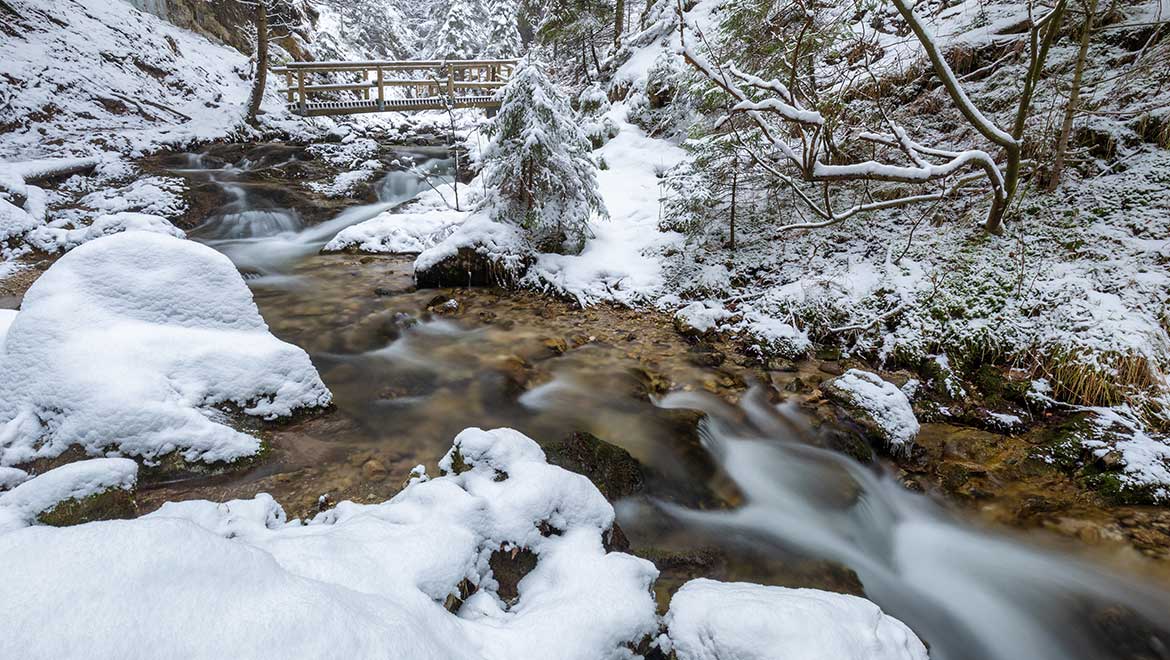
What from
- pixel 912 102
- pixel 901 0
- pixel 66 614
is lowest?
pixel 66 614

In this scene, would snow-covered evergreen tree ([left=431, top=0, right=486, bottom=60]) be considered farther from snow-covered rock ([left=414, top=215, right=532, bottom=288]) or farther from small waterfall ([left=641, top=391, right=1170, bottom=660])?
small waterfall ([left=641, top=391, right=1170, bottom=660])

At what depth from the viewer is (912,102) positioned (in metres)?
7.26

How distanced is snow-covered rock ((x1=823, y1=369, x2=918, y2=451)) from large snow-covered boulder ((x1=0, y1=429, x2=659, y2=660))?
A: 2786 mm

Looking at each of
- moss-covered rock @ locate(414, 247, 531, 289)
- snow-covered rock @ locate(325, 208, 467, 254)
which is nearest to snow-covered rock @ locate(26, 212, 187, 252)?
snow-covered rock @ locate(325, 208, 467, 254)

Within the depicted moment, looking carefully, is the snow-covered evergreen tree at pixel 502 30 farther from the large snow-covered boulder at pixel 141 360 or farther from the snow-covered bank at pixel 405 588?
the snow-covered bank at pixel 405 588

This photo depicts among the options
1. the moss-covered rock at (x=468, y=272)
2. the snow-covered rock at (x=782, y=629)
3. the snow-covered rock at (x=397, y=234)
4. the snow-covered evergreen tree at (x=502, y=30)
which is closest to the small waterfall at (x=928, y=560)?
the snow-covered rock at (x=782, y=629)

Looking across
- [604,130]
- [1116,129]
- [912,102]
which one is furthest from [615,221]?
[1116,129]

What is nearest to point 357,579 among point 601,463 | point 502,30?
point 601,463

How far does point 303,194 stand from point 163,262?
26.9ft

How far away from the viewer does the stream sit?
2.93m

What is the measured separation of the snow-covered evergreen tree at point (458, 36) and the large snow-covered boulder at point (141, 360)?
32611 mm

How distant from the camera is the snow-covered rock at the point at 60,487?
2074 mm

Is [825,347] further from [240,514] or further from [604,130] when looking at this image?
[604,130]

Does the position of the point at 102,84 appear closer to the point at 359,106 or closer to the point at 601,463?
the point at 359,106
